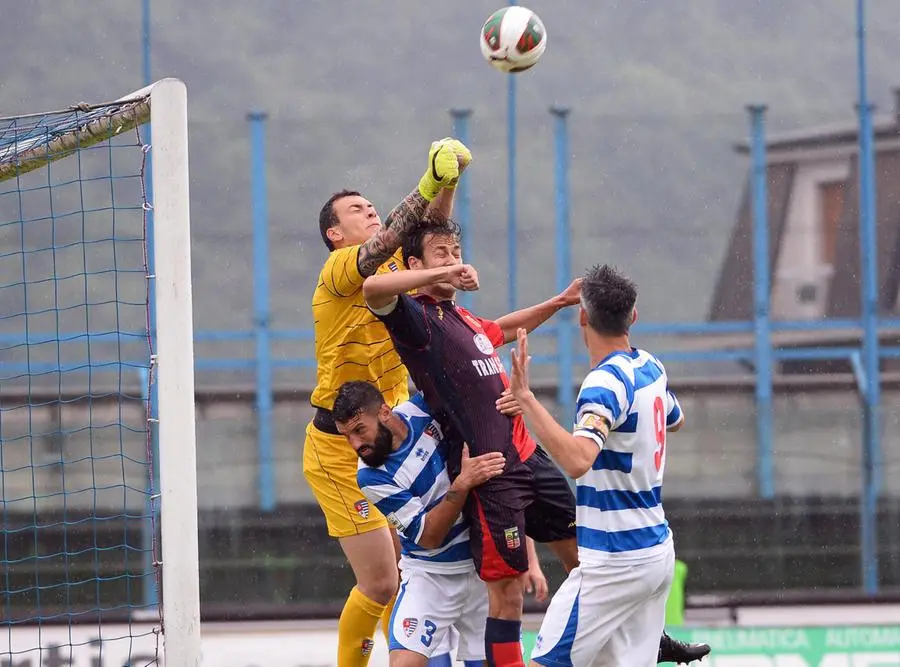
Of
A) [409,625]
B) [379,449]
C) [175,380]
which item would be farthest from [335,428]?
[409,625]

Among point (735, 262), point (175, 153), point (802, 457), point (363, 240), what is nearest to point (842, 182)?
point (735, 262)

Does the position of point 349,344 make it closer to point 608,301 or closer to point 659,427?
point 608,301

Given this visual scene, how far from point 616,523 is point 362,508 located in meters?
1.29

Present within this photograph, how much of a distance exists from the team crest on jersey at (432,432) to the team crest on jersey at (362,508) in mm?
597

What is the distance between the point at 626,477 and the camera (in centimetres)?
384

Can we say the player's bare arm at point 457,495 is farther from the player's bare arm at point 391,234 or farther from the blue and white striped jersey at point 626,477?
the player's bare arm at point 391,234

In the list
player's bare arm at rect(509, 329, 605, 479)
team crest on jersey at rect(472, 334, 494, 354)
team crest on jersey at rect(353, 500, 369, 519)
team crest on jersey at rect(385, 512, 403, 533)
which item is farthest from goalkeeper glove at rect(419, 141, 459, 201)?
team crest on jersey at rect(353, 500, 369, 519)

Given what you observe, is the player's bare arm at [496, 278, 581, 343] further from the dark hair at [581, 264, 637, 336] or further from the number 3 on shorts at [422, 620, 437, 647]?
the number 3 on shorts at [422, 620, 437, 647]

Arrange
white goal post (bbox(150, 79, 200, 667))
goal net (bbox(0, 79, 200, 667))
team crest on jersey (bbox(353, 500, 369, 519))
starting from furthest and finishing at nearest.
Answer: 1. goal net (bbox(0, 79, 200, 667))
2. team crest on jersey (bbox(353, 500, 369, 519))
3. white goal post (bbox(150, 79, 200, 667))

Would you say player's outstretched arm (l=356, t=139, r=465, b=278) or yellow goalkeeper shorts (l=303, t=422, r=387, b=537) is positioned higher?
player's outstretched arm (l=356, t=139, r=465, b=278)

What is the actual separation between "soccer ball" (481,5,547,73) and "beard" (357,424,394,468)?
4.75 ft

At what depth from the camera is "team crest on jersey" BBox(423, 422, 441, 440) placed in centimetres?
432

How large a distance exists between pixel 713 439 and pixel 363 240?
6122mm

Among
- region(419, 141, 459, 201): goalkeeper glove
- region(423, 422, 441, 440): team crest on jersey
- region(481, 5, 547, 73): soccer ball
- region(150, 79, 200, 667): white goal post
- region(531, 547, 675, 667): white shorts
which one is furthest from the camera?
region(481, 5, 547, 73): soccer ball
